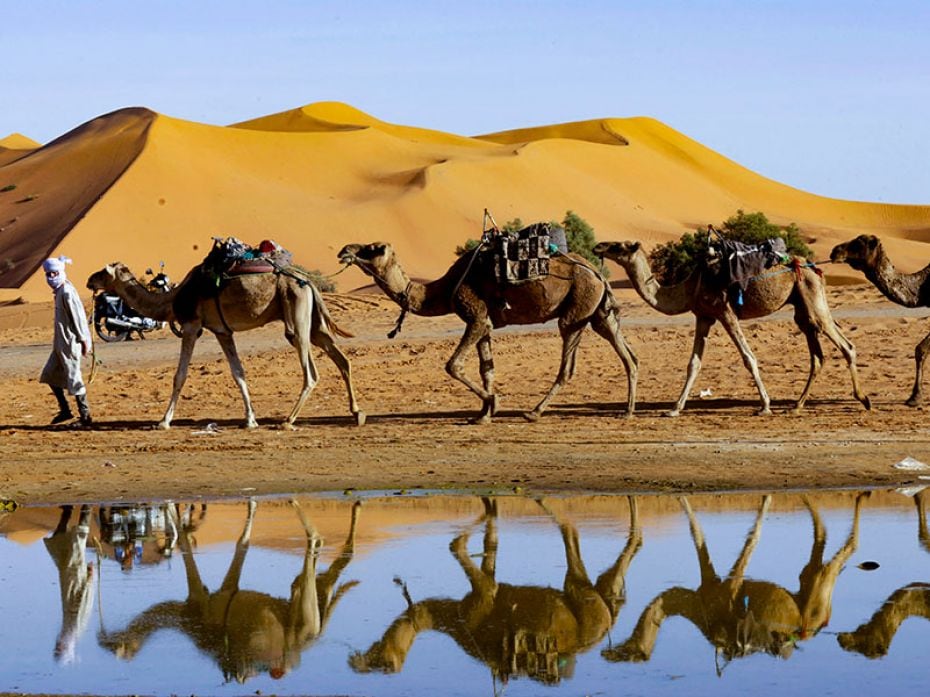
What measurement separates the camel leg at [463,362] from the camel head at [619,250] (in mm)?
1324

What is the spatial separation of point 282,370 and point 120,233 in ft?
A: 133

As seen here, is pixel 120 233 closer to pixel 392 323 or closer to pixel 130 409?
pixel 392 323

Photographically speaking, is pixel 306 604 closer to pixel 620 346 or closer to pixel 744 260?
pixel 620 346

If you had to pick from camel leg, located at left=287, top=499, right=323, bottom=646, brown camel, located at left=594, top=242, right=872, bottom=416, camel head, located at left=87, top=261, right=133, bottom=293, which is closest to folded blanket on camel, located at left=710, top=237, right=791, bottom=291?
brown camel, located at left=594, top=242, right=872, bottom=416

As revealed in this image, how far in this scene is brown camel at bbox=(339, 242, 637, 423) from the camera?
1609 centimetres

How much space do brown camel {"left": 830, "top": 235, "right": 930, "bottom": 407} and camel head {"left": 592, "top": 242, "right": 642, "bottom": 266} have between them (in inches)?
78.4

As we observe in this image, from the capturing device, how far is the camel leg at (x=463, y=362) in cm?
1592

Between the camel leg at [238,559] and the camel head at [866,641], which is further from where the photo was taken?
the camel leg at [238,559]

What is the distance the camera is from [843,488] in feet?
40.7

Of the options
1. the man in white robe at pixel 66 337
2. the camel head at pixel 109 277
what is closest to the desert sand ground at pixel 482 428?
the man in white robe at pixel 66 337

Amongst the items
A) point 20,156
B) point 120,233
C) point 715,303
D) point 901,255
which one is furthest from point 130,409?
point 20,156

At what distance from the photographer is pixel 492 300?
1617cm

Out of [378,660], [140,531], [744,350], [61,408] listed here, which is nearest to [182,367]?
[61,408]

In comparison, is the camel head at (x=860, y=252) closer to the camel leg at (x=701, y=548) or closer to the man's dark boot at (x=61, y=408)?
the camel leg at (x=701, y=548)
